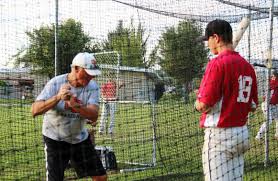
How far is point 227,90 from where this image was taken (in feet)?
12.0

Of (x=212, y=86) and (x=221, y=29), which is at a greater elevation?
(x=221, y=29)

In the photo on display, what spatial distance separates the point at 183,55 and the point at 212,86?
5.19m

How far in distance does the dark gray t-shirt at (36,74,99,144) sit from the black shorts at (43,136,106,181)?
0.06m

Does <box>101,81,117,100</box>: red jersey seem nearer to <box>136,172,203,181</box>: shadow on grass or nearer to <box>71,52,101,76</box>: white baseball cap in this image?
<box>136,172,203,181</box>: shadow on grass

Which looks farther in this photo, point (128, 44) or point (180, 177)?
point (128, 44)

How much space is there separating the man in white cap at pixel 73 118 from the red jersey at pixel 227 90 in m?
1.22

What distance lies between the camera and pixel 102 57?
32.9 ft

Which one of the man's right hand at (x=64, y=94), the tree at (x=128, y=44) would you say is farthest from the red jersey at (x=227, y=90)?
the tree at (x=128, y=44)

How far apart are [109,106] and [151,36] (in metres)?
2.94

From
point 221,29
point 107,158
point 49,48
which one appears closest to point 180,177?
point 107,158

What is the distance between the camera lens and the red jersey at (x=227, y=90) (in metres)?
3.59

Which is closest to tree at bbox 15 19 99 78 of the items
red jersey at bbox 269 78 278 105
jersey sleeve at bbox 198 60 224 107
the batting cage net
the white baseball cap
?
the batting cage net

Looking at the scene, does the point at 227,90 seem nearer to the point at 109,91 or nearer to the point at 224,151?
the point at 224,151

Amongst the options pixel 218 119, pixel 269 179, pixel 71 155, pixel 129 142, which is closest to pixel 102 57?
pixel 129 142
